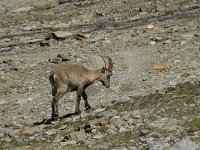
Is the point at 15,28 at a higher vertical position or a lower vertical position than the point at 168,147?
lower

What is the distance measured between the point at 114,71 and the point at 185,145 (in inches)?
515

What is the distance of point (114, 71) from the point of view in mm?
26969

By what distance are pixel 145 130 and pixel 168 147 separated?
4.56 feet

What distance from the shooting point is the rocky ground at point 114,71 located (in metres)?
15.9

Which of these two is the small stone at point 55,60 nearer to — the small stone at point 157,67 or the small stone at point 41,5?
the small stone at point 157,67

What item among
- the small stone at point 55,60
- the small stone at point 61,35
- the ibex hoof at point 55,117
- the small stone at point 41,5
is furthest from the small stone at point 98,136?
the small stone at point 41,5

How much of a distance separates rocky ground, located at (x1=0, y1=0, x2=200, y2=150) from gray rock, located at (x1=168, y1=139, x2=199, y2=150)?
26mm

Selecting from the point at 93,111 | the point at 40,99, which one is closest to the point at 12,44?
the point at 40,99

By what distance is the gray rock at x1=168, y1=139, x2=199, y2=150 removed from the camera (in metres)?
14.0

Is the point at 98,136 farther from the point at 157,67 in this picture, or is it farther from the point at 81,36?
the point at 81,36

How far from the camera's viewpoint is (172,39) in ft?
104

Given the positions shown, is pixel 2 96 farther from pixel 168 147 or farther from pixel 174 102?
pixel 168 147

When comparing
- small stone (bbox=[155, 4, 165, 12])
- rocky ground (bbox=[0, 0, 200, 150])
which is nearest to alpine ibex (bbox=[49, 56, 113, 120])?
rocky ground (bbox=[0, 0, 200, 150])

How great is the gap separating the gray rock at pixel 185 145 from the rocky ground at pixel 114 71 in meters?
0.03
